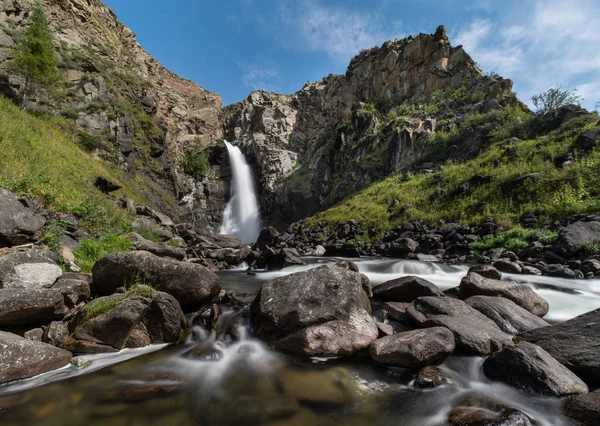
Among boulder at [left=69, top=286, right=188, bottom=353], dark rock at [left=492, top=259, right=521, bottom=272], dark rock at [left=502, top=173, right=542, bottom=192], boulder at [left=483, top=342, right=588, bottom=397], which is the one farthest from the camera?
dark rock at [left=502, top=173, right=542, bottom=192]

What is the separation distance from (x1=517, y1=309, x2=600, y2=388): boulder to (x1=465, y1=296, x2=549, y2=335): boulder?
0.52 m

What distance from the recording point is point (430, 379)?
3.70 metres

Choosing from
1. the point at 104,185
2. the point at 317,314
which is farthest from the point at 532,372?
the point at 104,185

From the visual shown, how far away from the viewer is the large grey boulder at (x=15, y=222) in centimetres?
619

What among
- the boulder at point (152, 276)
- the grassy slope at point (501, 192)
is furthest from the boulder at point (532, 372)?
the grassy slope at point (501, 192)

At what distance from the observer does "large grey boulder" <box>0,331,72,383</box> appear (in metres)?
3.45

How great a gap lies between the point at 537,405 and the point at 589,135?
19438 mm

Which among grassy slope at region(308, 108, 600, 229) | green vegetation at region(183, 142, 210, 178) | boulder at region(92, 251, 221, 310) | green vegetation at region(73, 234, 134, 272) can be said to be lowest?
boulder at region(92, 251, 221, 310)

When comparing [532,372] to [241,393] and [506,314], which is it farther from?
[241,393]

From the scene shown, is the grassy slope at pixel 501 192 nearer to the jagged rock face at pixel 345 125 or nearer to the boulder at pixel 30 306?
the jagged rock face at pixel 345 125

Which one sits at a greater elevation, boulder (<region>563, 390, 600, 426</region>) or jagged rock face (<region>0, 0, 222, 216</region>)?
jagged rock face (<region>0, 0, 222, 216</region>)

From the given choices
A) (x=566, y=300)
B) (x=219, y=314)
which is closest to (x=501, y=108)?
(x=566, y=300)

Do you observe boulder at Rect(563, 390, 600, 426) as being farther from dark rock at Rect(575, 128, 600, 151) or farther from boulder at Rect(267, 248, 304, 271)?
dark rock at Rect(575, 128, 600, 151)

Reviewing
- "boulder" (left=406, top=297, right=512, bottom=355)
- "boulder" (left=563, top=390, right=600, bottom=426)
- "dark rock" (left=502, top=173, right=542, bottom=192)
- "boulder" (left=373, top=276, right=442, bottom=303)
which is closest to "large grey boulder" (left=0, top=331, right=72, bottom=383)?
"boulder" (left=406, top=297, right=512, bottom=355)
